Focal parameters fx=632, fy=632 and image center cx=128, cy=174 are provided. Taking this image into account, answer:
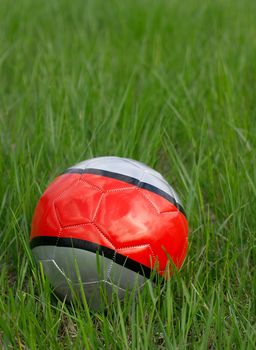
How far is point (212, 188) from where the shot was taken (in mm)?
2709

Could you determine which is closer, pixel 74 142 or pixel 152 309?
pixel 152 309

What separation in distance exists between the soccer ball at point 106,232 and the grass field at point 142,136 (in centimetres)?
7

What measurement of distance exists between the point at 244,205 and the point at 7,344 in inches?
42.7

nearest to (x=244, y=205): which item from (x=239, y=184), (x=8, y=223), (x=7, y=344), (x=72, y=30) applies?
(x=239, y=184)

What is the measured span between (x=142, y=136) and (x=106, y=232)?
1076mm

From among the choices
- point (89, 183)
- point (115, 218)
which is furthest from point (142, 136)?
point (115, 218)

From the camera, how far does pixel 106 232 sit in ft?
6.70

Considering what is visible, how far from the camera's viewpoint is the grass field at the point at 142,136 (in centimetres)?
198

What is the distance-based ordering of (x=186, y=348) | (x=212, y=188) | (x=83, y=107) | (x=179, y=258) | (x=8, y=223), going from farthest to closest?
1. (x=83, y=107)
2. (x=212, y=188)
3. (x=8, y=223)
4. (x=179, y=258)
5. (x=186, y=348)

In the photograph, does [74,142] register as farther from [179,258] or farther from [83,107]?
[179,258]

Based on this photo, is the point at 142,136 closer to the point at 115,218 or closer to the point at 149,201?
the point at 149,201

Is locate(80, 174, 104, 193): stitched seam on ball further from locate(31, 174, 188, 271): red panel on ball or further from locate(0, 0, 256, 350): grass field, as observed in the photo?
locate(0, 0, 256, 350): grass field

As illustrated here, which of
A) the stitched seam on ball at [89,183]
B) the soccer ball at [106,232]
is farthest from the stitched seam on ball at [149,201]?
the stitched seam on ball at [89,183]

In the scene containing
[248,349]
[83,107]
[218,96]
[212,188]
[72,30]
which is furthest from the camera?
[72,30]
